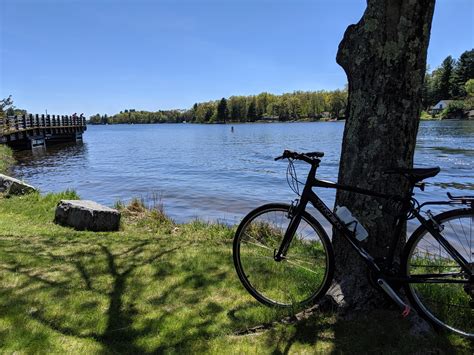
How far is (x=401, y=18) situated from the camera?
10.8 ft

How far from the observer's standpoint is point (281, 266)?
14.5ft

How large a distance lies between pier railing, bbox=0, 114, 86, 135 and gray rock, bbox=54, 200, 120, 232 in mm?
26821

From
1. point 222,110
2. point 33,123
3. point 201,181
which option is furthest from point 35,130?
point 222,110

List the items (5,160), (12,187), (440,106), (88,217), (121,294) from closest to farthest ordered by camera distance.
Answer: (121,294) → (88,217) → (12,187) → (5,160) → (440,106)

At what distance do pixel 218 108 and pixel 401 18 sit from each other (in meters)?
179

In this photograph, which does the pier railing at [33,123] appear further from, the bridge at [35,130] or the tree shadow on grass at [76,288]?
the tree shadow on grass at [76,288]

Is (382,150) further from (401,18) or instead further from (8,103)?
(8,103)

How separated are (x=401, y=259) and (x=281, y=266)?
143 centimetres

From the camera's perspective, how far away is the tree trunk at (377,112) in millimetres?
3324

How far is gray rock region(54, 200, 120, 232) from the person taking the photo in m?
8.02

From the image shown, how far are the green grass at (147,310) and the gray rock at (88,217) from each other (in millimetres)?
1540

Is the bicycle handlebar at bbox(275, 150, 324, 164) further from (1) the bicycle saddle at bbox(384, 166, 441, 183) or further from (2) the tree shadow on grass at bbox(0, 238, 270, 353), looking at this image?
(2) the tree shadow on grass at bbox(0, 238, 270, 353)

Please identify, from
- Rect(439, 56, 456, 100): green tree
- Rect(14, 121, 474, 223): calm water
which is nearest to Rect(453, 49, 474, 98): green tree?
Rect(439, 56, 456, 100): green tree

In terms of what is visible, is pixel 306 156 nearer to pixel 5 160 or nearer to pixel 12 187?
pixel 12 187
